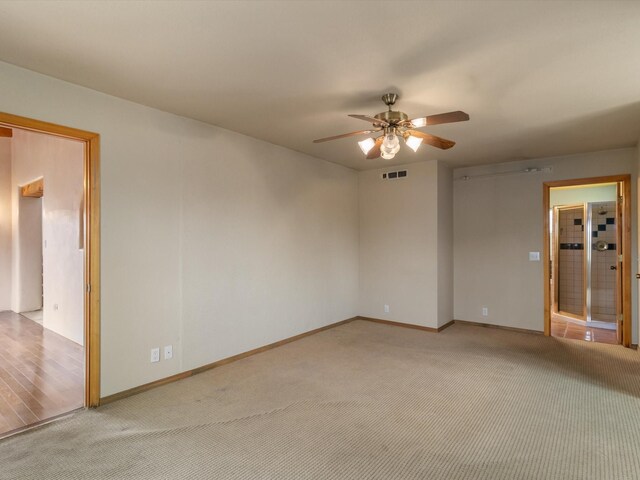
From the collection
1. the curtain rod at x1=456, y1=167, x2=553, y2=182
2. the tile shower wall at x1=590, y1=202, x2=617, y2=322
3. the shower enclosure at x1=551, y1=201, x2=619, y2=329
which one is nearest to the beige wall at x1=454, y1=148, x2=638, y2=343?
the curtain rod at x1=456, y1=167, x2=553, y2=182

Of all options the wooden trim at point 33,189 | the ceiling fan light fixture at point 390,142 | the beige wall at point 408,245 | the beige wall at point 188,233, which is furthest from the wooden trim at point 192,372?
the wooden trim at point 33,189

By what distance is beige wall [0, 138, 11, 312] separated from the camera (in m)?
6.48

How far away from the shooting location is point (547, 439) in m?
2.43

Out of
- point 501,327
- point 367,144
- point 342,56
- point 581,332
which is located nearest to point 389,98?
point 367,144

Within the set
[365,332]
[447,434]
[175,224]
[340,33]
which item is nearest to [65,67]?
[175,224]

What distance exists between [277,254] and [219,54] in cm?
263

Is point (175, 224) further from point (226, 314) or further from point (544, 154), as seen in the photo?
point (544, 154)

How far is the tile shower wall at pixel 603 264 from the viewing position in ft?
19.2

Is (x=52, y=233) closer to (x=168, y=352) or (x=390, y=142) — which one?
(x=168, y=352)

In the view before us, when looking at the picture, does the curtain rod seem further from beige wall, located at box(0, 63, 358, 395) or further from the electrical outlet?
the electrical outlet

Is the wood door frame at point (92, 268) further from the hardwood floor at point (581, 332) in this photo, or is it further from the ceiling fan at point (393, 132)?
the hardwood floor at point (581, 332)

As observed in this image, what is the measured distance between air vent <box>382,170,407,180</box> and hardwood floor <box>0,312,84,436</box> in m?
4.66

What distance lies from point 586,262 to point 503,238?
6.20 feet

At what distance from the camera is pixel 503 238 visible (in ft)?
17.8
